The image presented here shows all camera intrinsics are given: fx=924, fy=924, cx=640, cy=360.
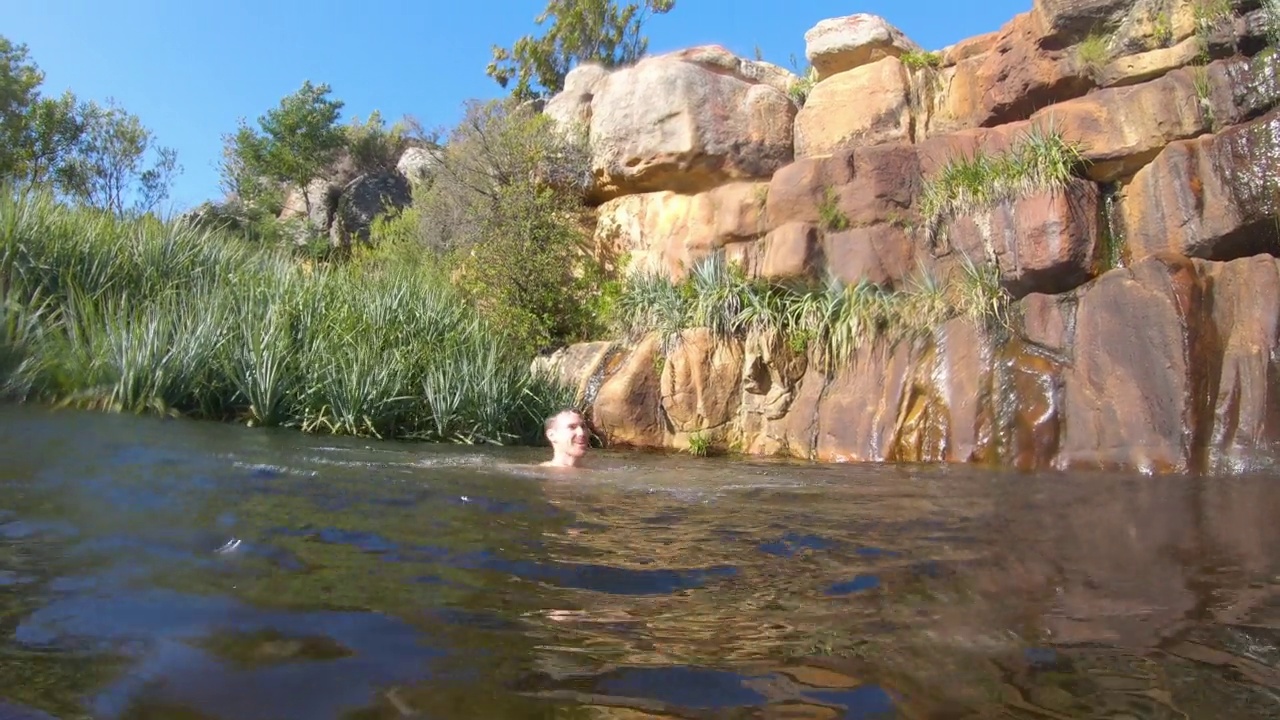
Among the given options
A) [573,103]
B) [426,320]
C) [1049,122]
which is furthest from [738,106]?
[426,320]

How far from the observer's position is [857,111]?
50.5 ft

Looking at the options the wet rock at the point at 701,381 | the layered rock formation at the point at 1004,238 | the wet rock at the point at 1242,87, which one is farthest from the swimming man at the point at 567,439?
the wet rock at the point at 1242,87

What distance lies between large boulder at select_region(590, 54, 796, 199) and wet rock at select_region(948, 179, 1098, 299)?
584cm

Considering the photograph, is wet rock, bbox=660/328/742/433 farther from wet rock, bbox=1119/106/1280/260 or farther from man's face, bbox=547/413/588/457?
wet rock, bbox=1119/106/1280/260

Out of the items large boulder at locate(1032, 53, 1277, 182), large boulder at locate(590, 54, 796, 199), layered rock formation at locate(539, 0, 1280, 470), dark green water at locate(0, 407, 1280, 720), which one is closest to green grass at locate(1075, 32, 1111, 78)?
layered rock formation at locate(539, 0, 1280, 470)

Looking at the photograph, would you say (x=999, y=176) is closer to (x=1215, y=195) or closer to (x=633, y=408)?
(x=1215, y=195)

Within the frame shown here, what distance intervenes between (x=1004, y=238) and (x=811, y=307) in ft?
8.28

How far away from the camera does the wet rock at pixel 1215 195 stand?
31.6 feet

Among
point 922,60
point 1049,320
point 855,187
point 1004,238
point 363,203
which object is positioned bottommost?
point 1049,320

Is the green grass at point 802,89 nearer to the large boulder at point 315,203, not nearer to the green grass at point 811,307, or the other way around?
the green grass at point 811,307

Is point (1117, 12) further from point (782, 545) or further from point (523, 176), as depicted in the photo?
point (782, 545)

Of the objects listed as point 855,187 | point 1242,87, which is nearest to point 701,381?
point 855,187

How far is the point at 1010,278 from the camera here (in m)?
11.3

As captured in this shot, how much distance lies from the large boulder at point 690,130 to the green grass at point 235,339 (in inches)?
213
